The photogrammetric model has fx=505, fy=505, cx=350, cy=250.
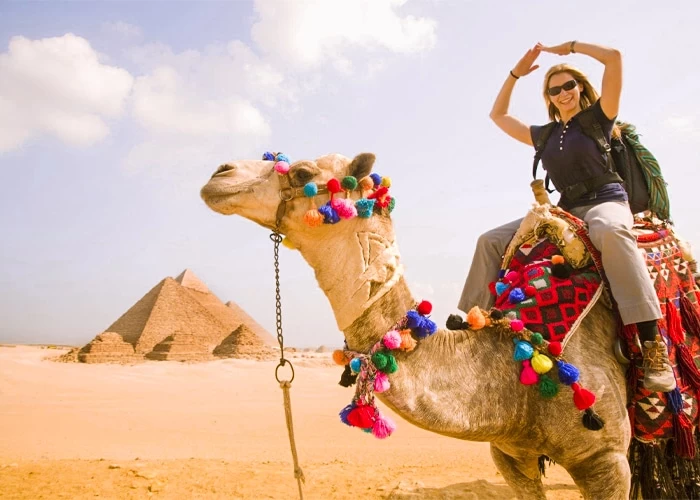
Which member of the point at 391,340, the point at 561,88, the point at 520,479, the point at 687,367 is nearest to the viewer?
the point at 391,340

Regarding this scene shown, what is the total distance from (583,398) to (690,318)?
3.98ft

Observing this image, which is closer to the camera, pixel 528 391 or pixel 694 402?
pixel 528 391

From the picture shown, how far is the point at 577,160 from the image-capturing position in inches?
140

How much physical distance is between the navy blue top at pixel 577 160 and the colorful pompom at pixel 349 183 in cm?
177

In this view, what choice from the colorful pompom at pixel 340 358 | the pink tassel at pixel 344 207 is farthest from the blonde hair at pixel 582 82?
the colorful pompom at pixel 340 358

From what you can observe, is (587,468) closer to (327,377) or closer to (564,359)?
(564,359)

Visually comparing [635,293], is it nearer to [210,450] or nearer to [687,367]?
[687,367]

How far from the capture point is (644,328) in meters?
2.92

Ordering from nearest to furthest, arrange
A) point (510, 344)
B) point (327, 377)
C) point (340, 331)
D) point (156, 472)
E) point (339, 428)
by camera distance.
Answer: point (340, 331), point (510, 344), point (156, 472), point (339, 428), point (327, 377)

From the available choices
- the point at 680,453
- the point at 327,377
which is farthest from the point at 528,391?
the point at 327,377

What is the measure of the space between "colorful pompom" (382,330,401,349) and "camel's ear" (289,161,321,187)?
95 centimetres

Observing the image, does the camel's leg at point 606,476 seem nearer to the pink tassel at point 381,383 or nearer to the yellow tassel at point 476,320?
the yellow tassel at point 476,320

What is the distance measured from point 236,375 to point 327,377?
6868 millimetres

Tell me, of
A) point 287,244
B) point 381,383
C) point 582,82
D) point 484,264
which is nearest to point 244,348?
point 484,264
